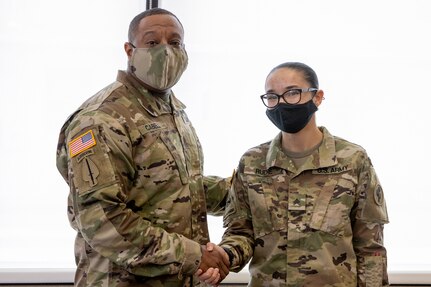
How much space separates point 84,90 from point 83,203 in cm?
133

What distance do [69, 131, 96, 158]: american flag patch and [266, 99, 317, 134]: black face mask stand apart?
26.1 inches

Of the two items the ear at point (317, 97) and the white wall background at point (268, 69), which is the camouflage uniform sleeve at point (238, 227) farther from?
the white wall background at point (268, 69)

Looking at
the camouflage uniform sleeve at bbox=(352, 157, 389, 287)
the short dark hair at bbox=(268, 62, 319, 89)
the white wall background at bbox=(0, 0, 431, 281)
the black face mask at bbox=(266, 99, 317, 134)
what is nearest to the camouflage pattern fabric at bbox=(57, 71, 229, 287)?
the black face mask at bbox=(266, 99, 317, 134)

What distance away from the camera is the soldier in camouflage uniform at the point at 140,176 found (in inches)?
72.4

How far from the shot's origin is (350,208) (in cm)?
207

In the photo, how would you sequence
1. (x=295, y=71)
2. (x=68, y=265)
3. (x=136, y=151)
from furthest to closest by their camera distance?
(x=68, y=265), (x=295, y=71), (x=136, y=151)

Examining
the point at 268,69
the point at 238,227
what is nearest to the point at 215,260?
the point at 238,227

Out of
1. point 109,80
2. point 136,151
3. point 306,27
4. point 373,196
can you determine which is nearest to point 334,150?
point 373,196

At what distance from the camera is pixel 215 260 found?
2.00 m

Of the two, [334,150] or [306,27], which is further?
[306,27]

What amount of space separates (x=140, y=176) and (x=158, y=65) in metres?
0.39

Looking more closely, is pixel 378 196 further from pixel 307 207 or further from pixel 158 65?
pixel 158 65

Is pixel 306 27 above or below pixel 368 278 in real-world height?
above

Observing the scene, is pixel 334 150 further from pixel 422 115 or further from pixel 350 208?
pixel 422 115
